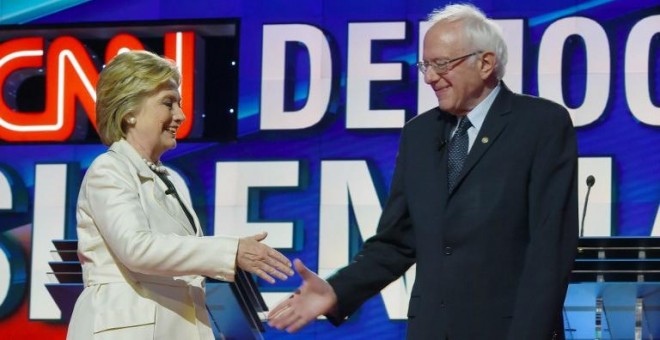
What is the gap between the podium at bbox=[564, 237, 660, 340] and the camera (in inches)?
191

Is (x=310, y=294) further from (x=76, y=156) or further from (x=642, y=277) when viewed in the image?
(x=76, y=156)

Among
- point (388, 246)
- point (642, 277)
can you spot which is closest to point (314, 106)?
point (642, 277)

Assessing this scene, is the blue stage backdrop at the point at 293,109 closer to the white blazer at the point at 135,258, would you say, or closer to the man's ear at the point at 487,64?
the white blazer at the point at 135,258

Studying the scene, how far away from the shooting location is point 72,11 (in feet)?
22.9

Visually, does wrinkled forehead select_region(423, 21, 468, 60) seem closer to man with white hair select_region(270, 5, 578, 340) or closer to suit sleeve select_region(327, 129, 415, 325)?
man with white hair select_region(270, 5, 578, 340)

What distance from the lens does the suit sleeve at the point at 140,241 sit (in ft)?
Answer: 10.5

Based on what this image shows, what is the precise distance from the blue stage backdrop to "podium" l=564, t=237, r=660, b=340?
1.04 m

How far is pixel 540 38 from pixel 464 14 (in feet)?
11.3

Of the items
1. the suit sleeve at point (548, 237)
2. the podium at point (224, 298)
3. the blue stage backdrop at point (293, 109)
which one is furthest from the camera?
the blue stage backdrop at point (293, 109)

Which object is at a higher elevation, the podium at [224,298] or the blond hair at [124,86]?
the blond hair at [124,86]

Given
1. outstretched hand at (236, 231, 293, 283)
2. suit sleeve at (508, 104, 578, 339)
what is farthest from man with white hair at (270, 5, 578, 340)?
outstretched hand at (236, 231, 293, 283)

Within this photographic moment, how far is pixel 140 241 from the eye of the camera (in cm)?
320

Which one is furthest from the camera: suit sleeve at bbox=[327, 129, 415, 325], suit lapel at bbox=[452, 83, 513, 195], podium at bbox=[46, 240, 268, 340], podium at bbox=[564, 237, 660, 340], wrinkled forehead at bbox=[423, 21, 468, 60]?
podium at bbox=[46, 240, 268, 340]

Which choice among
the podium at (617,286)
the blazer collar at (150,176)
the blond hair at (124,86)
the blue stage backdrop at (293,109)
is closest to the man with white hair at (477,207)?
the blazer collar at (150,176)
